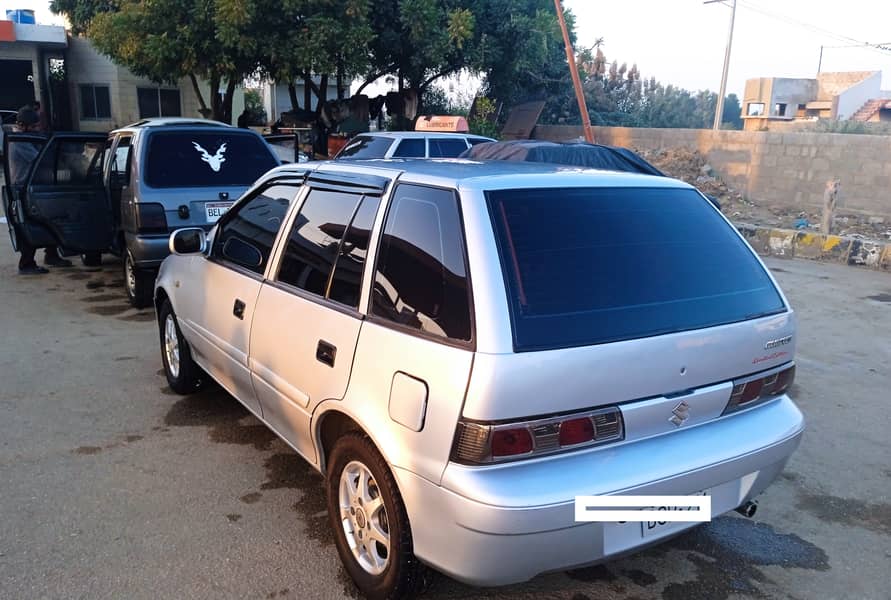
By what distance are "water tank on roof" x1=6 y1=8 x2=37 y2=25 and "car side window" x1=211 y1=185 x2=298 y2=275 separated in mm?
26744

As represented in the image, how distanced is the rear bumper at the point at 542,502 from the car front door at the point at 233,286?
5.17 feet

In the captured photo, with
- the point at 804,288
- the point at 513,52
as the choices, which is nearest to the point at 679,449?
the point at 804,288

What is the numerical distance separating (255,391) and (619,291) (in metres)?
1.96

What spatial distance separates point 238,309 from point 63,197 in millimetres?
5212

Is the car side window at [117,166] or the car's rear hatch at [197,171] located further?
the car side window at [117,166]

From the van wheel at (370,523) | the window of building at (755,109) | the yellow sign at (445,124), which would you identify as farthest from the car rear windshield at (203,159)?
the window of building at (755,109)

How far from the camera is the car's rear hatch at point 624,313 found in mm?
2258

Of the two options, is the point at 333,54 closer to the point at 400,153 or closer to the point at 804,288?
the point at 400,153

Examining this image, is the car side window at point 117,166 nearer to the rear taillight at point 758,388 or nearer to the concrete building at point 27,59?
the rear taillight at point 758,388

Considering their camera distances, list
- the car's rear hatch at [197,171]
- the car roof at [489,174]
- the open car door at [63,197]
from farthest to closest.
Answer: the open car door at [63,197]
the car's rear hatch at [197,171]
the car roof at [489,174]

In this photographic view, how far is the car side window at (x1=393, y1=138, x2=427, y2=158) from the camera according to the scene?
10.7 metres

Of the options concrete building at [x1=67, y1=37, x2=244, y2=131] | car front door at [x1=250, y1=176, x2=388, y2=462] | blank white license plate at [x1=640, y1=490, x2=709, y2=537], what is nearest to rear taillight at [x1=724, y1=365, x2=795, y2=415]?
blank white license plate at [x1=640, y1=490, x2=709, y2=537]

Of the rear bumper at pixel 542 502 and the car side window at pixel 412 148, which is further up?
the car side window at pixel 412 148

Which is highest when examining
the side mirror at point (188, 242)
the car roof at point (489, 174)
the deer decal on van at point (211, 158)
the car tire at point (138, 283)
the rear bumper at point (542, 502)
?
the car roof at point (489, 174)
